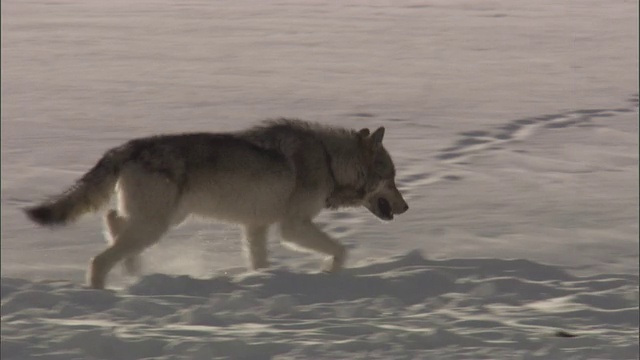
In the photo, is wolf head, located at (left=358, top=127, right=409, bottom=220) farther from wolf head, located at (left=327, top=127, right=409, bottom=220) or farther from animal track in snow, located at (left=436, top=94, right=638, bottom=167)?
animal track in snow, located at (left=436, top=94, right=638, bottom=167)

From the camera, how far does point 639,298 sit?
7.00 meters

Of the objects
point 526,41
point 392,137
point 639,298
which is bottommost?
point 639,298

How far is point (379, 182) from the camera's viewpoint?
8602 mm

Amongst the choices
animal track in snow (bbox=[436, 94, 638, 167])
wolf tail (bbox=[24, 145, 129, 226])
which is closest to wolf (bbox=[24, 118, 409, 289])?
wolf tail (bbox=[24, 145, 129, 226])

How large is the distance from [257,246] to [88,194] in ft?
4.40

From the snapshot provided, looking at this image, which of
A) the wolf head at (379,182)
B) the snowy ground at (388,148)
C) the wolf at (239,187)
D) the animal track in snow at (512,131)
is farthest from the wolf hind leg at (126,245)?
the animal track in snow at (512,131)

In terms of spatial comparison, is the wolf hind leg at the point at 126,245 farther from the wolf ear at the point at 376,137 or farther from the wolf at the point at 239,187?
the wolf ear at the point at 376,137

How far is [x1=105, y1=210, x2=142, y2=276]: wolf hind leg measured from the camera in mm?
7453

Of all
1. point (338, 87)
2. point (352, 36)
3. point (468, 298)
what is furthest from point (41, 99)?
point (468, 298)

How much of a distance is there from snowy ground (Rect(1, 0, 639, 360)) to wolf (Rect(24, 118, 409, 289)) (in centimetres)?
33

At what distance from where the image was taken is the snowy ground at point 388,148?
19.9 ft

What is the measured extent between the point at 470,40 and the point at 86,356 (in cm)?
1489

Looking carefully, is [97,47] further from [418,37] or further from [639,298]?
[639,298]

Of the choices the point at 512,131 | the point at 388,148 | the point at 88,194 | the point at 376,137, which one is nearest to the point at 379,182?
the point at 376,137
